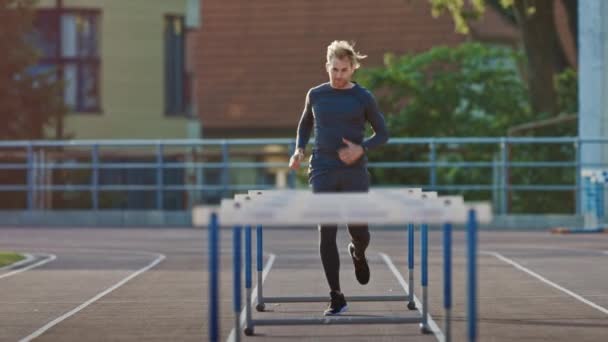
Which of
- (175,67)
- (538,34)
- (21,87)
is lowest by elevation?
(21,87)

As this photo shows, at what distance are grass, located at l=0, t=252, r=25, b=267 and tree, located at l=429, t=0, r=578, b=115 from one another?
545 inches

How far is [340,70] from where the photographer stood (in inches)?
403

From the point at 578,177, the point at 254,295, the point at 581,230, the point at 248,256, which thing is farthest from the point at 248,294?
the point at 578,177

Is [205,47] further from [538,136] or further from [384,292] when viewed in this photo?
[384,292]

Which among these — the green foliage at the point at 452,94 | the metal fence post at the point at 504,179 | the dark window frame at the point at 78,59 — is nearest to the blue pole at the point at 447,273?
the metal fence post at the point at 504,179

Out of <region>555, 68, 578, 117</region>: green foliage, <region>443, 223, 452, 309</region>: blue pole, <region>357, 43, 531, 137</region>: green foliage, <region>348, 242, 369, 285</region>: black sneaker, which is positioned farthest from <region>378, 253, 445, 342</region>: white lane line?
<region>357, 43, 531, 137</region>: green foliage

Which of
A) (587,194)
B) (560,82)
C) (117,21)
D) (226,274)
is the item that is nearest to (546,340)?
(226,274)

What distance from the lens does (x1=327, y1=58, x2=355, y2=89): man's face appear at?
1021cm

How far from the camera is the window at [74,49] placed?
36188 mm

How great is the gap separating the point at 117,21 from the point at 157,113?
252 centimetres

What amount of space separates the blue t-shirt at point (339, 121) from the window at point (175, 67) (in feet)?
93.7

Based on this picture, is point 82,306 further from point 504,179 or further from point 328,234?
point 504,179

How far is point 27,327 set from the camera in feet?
34.6

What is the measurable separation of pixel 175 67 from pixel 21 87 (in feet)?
27.4
